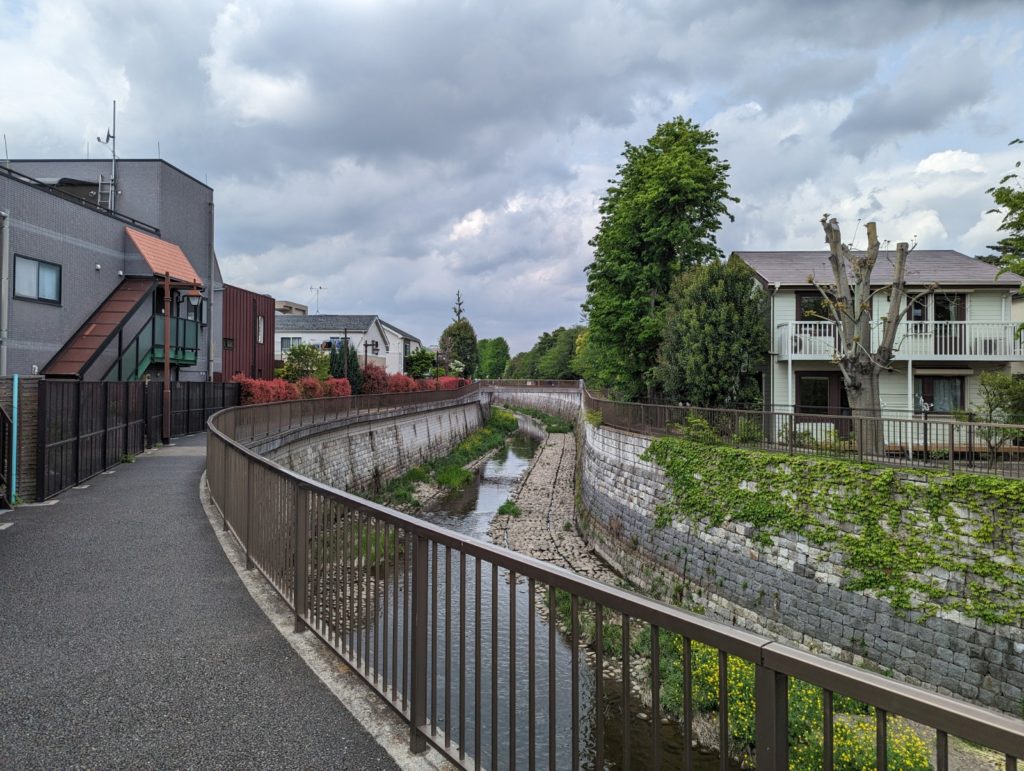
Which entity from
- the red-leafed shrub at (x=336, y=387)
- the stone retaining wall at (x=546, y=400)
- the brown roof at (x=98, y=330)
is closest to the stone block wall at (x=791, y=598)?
the red-leafed shrub at (x=336, y=387)

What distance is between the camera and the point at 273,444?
16.5 meters

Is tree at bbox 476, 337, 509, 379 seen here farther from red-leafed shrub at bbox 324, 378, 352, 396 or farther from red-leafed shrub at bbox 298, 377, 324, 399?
red-leafed shrub at bbox 298, 377, 324, 399

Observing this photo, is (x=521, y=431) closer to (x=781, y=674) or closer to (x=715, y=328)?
(x=715, y=328)

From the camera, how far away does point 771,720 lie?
175 centimetres

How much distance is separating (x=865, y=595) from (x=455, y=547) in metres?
9.55

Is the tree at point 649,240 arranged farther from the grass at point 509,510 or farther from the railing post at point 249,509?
the railing post at point 249,509

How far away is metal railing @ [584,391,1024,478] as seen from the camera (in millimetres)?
10047

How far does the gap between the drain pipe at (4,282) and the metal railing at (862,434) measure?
18888 mm

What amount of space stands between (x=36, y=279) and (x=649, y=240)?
21314mm

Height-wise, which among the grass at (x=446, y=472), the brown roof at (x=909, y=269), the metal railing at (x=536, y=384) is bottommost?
the grass at (x=446, y=472)

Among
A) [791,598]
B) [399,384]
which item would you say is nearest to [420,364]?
[399,384]

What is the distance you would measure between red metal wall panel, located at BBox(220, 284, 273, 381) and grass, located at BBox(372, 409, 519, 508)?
37.9 feet

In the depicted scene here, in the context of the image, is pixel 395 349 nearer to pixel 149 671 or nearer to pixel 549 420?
pixel 549 420

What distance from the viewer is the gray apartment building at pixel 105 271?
19281 mm
